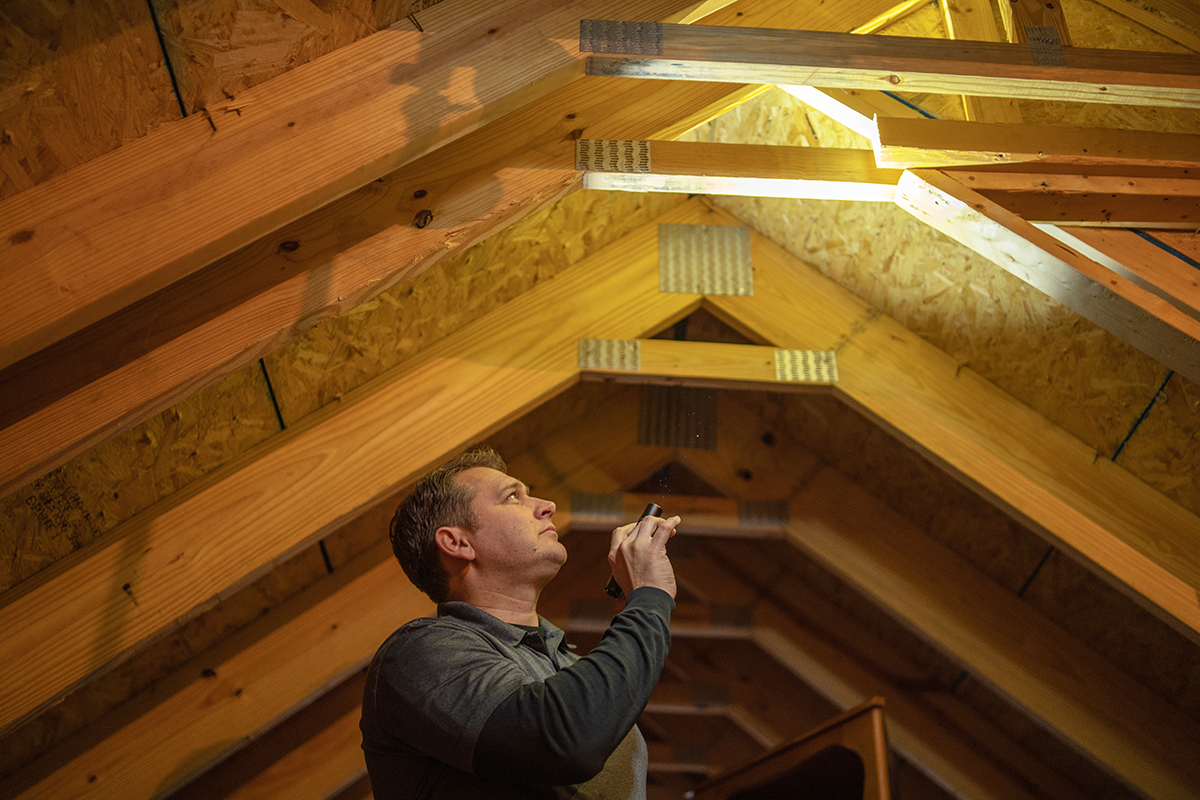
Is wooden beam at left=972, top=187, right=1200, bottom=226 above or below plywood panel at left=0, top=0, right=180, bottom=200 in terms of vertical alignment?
below

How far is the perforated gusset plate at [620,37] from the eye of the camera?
1.86 metres

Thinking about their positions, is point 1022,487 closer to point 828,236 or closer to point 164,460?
point 828,236

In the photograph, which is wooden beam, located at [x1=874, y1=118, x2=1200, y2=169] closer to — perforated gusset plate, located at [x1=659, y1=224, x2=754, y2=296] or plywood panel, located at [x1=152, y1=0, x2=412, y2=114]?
perforated gusset plate, located at [x1=659, y1=224, x2=754, y2=296]

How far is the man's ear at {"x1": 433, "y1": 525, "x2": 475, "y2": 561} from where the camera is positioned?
1599mm

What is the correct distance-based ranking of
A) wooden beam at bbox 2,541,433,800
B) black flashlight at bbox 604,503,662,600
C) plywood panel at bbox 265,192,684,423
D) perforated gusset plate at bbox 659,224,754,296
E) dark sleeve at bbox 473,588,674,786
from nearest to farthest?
A: dark sleeve at bbox 473,588,674,786 → black flashlight at bbox 604,503,662,600 → plywood panel at bbox 265,192,684,423 → wooden beam at bbox 2,541,433,800 → perforated gusset plate at bbox 659,224,754,296

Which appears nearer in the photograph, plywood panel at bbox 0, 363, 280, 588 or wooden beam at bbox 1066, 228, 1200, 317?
wooden beam at bbox 1066, 228, 1200, 317

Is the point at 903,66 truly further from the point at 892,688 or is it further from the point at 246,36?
the point at 892,688

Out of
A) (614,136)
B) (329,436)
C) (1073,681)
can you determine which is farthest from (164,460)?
(1073,681)

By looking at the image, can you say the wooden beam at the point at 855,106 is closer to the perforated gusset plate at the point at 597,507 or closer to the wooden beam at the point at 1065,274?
the wooden beam at the point at 1065,274

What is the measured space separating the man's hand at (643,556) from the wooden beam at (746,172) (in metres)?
1.06

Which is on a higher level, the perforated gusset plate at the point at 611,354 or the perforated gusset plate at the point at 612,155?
the perforated gusset plate at the point at 612,155

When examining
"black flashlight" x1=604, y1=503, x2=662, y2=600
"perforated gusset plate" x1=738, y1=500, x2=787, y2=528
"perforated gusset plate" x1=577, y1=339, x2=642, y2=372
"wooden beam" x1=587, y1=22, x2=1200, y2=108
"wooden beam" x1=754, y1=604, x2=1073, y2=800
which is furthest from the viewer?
"wooden beam" x1=754, y1=604, x2=1073, y2=800

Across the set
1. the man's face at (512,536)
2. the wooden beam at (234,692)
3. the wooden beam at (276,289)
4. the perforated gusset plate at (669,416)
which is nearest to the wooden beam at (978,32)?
the wooden beam at (276,289)

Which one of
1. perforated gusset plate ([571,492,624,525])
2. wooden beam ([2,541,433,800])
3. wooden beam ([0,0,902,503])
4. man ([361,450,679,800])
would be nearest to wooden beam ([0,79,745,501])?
wooden beam ([0,0,902,503])
